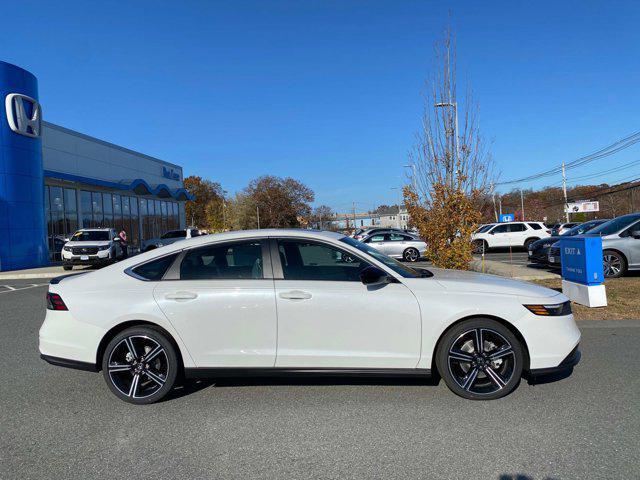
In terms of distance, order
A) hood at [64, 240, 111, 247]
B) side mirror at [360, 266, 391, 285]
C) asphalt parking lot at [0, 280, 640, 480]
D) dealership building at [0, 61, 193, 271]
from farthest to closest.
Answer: dealership building at [0, 61, 193, 271]
hood at [64, 240, 111, 247]
side mirror at [360, 266, 391, 285]
asphalt parking lot at [0, 280, 640, 480]

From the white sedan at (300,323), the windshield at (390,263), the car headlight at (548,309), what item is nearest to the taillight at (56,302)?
the white sedan at (300,323)

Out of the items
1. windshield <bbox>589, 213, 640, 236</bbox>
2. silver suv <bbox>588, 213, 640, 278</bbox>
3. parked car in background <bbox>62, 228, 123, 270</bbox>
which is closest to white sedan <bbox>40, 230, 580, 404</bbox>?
silver suv <bbox>588, 213, 640, 278</bbox>

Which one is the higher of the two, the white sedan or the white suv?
the white suv

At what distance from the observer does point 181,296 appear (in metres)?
4.47

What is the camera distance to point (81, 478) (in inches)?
127

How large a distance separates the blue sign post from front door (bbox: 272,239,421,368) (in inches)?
213

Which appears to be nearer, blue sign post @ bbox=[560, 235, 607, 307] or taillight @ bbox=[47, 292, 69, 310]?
taillight @ bbox=[47, 292, 69, 310]

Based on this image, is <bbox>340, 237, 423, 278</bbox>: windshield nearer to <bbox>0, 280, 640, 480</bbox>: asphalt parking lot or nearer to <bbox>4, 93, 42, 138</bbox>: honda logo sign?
<bbox>0, 280, 640, 480</bbox>: asphalt parking lot

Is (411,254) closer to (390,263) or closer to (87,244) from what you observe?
(87,244)

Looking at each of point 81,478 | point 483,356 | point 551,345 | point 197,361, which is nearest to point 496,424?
point 483,356

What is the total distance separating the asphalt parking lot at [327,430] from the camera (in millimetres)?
3268

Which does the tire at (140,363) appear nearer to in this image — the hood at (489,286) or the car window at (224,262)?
the car window at (224,262)

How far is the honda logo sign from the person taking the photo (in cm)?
2214

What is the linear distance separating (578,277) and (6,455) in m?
8.59
